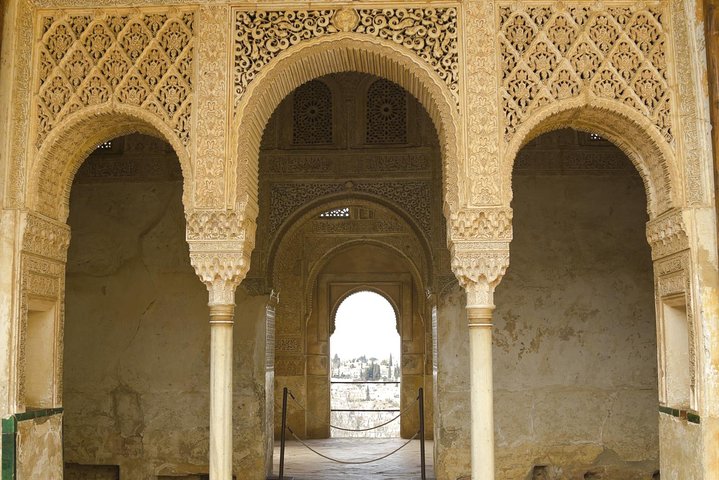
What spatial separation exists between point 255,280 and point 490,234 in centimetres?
450

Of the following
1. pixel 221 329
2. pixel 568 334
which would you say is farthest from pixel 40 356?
pixel 568 334

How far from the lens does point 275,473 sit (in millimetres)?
10414

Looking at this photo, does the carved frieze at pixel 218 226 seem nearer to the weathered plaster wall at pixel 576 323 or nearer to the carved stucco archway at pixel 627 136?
the carved stucco archway at pixel 627 136

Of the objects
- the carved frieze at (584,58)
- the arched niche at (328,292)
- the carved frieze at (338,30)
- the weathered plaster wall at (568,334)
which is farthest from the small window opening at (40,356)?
the arched niche at (328,292)

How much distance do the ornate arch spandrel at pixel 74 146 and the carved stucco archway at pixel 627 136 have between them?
8.91 ft

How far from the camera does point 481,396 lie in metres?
5.91

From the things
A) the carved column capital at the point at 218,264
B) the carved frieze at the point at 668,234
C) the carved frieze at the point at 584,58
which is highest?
the carved frieze at the point at 584,58

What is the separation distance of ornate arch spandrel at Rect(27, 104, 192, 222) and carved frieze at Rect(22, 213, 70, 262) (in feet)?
0.26

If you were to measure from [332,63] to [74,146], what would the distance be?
228 centimetres

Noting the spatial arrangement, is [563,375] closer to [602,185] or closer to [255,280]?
[602,185]

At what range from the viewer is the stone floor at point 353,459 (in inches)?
405

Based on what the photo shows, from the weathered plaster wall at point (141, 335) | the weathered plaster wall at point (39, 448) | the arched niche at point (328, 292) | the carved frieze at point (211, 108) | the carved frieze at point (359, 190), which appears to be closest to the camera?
the weathered plaster wall at point (39, 448)

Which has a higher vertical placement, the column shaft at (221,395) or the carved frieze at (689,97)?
the carved frieze at (689,97)

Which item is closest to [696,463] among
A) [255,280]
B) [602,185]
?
[602,185]
